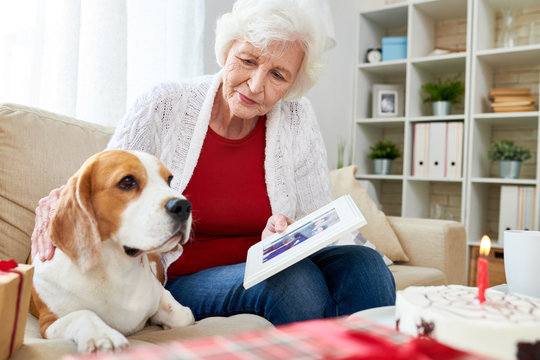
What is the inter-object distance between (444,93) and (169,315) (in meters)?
2.78

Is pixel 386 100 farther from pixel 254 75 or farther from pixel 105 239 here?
pixel 105 239

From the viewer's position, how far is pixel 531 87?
10.6 feet

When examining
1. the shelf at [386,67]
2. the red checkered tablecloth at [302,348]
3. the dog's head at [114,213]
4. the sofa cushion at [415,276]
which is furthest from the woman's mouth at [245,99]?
the shelf at [386,67]

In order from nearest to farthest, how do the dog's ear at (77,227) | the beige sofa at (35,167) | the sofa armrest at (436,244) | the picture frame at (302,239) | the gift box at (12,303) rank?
the gift box at (12,303) < the dog's ear at (77,227) < the picture frame at (302,239) < the beige sofa at (35,167) < the sofa armrest at (436,244)

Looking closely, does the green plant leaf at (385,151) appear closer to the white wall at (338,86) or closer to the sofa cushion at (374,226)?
Result: the white wall at (338,86)

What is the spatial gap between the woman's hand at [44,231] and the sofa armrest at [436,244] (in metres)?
1.60

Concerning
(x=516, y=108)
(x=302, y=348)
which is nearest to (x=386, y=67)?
(x=516, y=108)

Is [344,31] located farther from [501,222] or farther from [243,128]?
[243,128]

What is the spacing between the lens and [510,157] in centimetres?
302

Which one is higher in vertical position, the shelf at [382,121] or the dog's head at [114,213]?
the shelf at [382,121]

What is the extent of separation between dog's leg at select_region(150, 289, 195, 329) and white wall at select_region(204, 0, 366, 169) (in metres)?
2.31

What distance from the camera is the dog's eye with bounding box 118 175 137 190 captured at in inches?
31.2

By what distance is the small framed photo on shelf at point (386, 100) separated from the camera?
3.52 meters

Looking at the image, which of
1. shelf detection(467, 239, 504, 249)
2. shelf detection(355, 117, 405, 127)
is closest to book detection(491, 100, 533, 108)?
shelf detection(355, 117, 405, 127)
